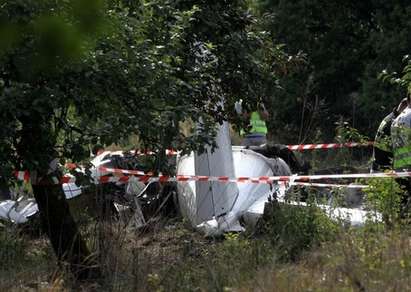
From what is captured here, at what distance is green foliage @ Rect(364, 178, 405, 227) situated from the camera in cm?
646

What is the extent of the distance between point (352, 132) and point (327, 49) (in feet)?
31.4

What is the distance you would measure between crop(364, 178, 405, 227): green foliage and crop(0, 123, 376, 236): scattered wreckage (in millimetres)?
1599

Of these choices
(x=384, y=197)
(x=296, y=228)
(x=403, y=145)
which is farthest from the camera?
(x=296, y=228)

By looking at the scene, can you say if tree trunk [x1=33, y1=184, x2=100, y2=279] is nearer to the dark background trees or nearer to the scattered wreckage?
the scattered wreckage

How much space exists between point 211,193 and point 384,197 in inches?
122

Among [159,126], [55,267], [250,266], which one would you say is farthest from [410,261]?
[55,267]

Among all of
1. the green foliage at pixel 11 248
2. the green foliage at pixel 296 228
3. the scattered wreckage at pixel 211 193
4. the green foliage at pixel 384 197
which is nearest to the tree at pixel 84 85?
the green foliage at pixel 11 248

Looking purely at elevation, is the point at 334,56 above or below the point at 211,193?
above

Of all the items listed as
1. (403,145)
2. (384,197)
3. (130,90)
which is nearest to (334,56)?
(403,145)

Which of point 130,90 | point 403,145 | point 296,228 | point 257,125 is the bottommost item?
point 296,228

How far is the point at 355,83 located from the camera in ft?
54.0

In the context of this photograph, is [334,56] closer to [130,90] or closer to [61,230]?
[61,230]

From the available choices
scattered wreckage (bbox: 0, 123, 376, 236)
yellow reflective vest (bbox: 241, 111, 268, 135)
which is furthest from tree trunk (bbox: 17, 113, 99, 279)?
yellow reflective vest (bbox: 241, 111, 268, 135)

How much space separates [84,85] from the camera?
18.7 feet
